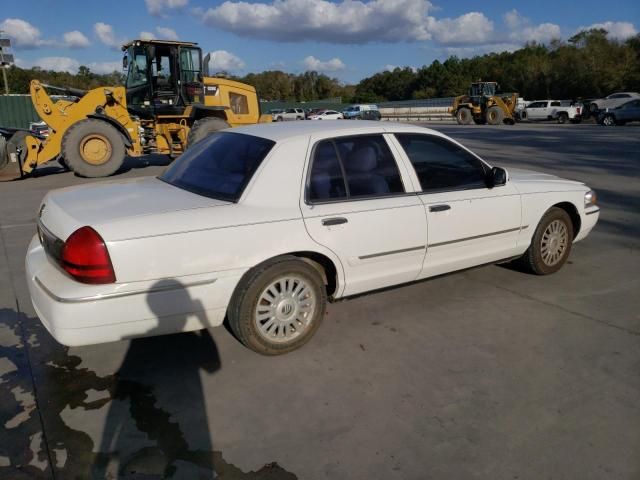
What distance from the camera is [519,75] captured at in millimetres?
60031

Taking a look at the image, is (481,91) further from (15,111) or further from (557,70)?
(15,111)

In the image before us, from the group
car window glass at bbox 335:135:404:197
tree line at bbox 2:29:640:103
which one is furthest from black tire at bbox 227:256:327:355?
tree line at bbox 2:29:640:103

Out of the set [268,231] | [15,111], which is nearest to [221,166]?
[268,231]

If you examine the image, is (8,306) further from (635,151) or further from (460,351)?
(635,151)

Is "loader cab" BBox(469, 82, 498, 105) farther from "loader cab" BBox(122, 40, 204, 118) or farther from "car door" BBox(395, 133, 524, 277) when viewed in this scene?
"car door" BBox(395, 133, 524, 277)

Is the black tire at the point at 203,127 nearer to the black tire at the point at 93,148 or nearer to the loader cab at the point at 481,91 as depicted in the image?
the black tire at the point at 93,148

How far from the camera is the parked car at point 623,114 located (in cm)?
3081

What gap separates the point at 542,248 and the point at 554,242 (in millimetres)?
169

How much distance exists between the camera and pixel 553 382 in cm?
330

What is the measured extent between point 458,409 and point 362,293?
1.21m

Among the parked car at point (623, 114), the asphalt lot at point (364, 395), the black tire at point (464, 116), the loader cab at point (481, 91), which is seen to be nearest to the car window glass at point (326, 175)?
the asphalt lot at point (364, 395)

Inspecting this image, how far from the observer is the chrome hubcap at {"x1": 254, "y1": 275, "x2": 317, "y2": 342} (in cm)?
354

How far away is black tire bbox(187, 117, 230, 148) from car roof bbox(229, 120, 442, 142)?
865cm

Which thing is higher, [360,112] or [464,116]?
[360,112]
